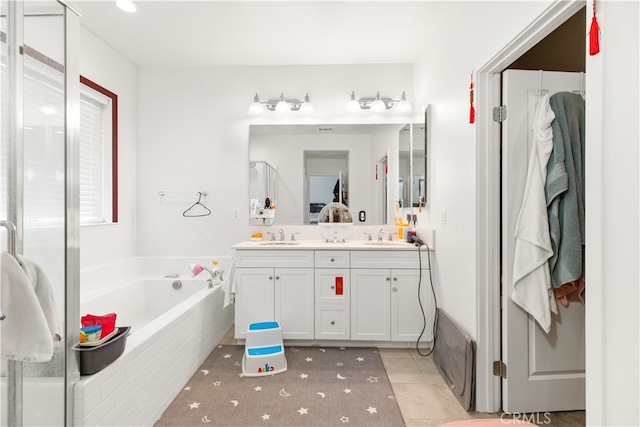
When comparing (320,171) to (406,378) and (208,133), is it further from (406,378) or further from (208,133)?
(406,378)

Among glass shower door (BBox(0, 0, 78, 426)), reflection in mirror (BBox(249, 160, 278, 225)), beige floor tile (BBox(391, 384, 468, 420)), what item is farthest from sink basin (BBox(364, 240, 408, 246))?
glass shower door (BBox(0, 0, 78, 426))

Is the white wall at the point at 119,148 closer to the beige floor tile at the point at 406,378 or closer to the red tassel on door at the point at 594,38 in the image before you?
the beige floor tile at the point at 406,378

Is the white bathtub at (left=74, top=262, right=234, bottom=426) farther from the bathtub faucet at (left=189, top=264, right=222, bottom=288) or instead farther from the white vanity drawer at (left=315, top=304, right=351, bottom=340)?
the white vanity drawer at (left=315, top=304, right=351, bottom=340)

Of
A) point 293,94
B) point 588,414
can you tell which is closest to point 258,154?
point 293,94

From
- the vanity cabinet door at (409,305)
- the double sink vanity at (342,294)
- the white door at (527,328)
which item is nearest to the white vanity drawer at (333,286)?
the double sink vanity at (342,294)

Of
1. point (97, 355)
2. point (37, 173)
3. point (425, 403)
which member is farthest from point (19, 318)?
point (425, 403)

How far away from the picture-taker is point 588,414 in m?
1.05

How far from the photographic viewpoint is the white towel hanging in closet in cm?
155

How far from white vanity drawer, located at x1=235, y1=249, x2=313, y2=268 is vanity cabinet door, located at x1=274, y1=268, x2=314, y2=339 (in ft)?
0.35

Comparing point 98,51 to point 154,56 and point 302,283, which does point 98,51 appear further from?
point 302,283

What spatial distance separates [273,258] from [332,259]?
490 millimetres

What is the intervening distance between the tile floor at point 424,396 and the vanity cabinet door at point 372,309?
0.18 meters

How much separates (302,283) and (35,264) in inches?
68.4

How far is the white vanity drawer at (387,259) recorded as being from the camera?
8.19 feet
